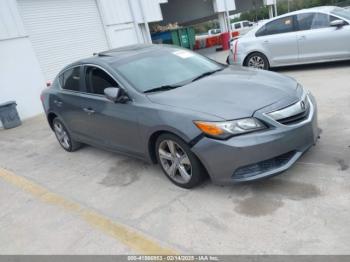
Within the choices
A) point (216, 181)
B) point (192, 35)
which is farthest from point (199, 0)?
point (216, 181)

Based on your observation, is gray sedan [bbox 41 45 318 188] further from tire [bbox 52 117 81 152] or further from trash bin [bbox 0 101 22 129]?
trash bin [bbox 0 101 22 129]

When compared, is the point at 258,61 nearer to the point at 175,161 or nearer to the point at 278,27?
the point at 278,27

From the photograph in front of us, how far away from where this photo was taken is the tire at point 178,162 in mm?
3525

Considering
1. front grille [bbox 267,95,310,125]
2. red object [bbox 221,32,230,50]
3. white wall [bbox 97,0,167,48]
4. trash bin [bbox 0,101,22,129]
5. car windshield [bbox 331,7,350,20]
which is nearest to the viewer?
front grille [bbox 267,95,310,125]

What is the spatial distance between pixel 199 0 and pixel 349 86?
17.2m

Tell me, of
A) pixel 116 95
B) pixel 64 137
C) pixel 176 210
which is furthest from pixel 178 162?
pixel 64 137

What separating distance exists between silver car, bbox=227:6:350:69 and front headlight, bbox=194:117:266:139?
574 centimetres

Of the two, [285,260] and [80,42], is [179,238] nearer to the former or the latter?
[285,260]

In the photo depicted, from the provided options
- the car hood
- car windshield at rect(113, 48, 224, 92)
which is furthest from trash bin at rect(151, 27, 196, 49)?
the car hood

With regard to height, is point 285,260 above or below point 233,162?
below

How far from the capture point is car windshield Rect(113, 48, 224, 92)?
13.7 ft

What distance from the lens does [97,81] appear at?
182 inches

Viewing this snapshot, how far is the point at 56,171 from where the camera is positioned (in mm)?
5281

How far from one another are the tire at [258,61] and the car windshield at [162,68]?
181 inches
